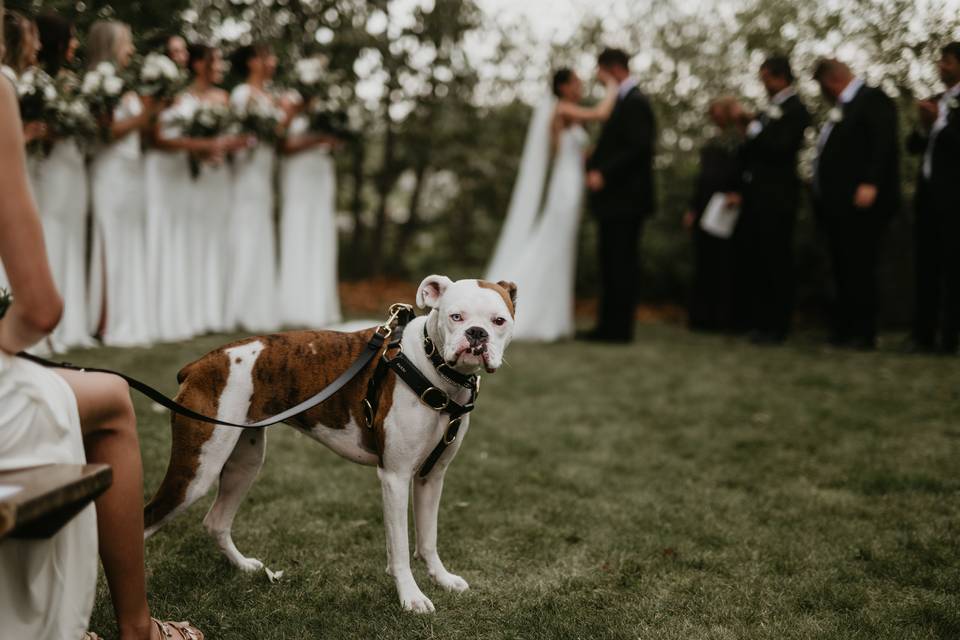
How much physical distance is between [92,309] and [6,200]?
7122 mm

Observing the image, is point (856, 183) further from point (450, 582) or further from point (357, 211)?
point (357, 211)

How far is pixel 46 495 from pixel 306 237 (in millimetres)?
9003

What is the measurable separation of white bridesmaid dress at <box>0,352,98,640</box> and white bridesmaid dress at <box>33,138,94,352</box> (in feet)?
19.3

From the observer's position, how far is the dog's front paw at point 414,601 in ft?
10.9

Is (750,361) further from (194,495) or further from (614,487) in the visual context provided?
(194,495)

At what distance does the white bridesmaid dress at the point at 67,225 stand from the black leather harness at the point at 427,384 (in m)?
5.47

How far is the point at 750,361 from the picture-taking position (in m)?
9.18

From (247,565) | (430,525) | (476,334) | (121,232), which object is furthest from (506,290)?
(121,232)

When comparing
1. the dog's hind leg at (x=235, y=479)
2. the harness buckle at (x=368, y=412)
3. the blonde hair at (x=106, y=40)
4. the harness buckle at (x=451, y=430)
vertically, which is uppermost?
the blonde hair at (x=106, y=40)

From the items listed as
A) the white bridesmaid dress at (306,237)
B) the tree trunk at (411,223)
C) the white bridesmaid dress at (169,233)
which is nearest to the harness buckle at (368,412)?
the white bridesmaid dress at (169,233)

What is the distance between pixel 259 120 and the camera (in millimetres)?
9367

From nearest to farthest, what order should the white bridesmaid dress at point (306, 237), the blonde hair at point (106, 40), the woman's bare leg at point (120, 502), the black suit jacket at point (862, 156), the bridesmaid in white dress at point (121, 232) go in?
the woman's bare leg at point (120, 502) → the blonde hair at point (106, 40) → the bridesmaid in white dress at point (121, 232) → the black suit jacket at point (862, 156) → the white bridesmaid dress at point (306, 237)

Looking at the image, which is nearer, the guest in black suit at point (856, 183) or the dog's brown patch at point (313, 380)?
the dog's brown patch at point (313, 380)

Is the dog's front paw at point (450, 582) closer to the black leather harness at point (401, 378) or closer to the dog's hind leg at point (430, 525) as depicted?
the dog's hind leg at point (430, 525)
